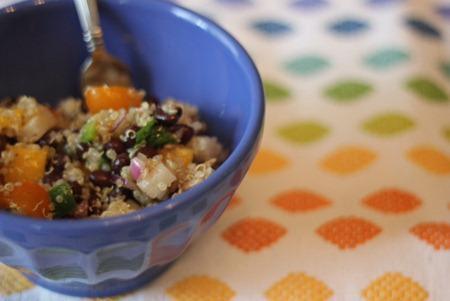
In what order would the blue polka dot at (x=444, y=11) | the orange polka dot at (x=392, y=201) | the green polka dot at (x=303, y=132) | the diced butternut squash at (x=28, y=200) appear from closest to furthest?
the diced butternut squash at (x=28, y=200) < the orange polka dot at (x=392, y=201) < the green polka dot at (x=303, y=132) < the blue polka dot at (x=444, y=11)

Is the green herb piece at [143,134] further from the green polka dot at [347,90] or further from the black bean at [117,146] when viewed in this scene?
the green polka dot at [347,90]

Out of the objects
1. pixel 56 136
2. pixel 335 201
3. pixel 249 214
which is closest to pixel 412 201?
pixel 335 201

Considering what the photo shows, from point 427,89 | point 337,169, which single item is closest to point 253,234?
point 337,169

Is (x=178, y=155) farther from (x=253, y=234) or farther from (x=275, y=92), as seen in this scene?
(x=275, y=92)

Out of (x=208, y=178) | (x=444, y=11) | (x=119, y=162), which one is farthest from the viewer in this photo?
(x=444, y=11)

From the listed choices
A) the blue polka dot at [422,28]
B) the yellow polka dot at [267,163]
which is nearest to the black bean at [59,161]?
the yellow polka dot at [267,163]

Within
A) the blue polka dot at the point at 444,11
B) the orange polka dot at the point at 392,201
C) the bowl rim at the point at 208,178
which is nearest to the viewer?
the bowl rim at the point at 208,178
